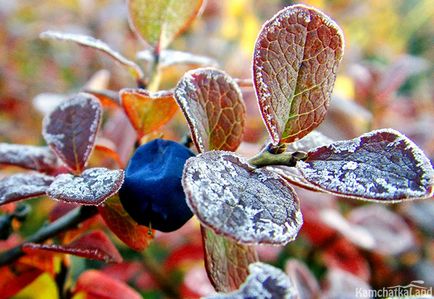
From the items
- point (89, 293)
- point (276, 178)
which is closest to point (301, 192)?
point (89, 293)

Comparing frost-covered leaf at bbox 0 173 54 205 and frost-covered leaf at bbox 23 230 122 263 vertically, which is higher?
frost-covered leaf at bbox 0 173 54 205

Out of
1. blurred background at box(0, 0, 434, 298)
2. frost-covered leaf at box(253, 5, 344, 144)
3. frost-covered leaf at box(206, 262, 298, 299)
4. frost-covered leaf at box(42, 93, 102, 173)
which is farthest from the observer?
blurred background at box(0, 0, 434, 298)

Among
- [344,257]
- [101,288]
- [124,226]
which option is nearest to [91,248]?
[124,226]

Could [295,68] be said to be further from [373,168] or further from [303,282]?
[303,282]

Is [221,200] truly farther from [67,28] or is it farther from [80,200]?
[67,28]

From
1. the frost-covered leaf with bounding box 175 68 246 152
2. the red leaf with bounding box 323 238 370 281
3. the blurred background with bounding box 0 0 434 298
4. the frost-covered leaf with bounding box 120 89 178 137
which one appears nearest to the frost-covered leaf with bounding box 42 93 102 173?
the frost-covered leaf with bounding box 120 89 178 137

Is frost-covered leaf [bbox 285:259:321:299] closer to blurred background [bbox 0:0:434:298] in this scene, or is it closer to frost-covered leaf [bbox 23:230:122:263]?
blurred background [bbox 0:0:434:298]

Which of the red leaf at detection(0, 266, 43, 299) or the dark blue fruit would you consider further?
the red leaf at detection(0, 266, 43, 299)
